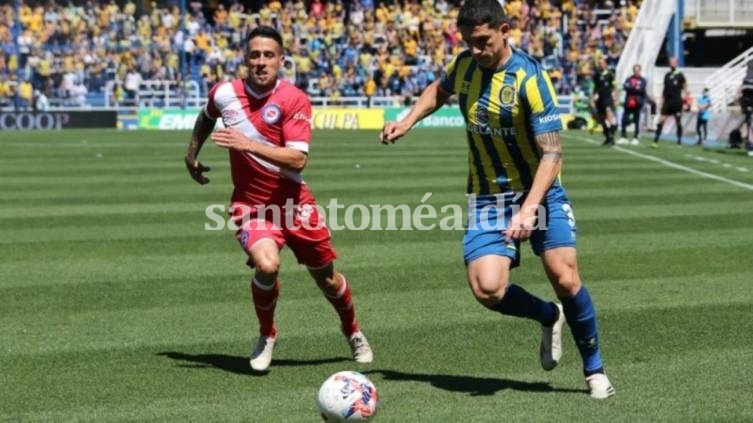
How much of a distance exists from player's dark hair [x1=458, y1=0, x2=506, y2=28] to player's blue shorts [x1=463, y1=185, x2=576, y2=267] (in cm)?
100

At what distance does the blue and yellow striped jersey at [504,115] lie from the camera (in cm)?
690

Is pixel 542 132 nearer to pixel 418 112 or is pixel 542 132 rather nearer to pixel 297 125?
pixel 418 112

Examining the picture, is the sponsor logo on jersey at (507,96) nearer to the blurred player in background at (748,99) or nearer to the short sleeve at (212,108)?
the short sleeve at (212,108)

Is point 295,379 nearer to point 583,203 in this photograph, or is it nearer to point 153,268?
point 153,268

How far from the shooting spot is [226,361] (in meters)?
8.05

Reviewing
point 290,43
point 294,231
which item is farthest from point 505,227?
point 290,43

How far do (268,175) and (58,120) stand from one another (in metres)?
35.9

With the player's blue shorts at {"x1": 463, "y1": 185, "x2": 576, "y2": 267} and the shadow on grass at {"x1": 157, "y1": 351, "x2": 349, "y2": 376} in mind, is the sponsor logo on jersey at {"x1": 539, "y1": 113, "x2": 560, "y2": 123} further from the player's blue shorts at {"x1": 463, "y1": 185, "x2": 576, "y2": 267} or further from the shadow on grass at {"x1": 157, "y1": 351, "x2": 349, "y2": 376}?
the shadow on grass at {"x1": 157, "y1": 351, "x2": 349, "y2": 376}

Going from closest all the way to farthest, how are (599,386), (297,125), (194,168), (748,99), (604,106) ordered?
(599,386) < (297,125) < (194,168) < (748,99) < (604,106)

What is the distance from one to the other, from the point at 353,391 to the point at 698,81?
36.6m

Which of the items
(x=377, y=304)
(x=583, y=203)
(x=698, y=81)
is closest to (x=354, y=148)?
(x=583, y=203)

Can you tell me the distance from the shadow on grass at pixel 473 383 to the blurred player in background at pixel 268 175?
1.75ft

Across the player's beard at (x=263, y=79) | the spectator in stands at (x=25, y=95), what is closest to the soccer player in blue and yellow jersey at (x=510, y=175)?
the player's beard at (x=263, y=79)

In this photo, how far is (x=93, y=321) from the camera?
926cm
